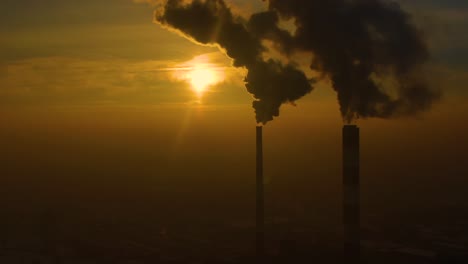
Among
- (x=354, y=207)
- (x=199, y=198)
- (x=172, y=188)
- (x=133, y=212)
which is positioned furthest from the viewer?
(x=172, y=188)

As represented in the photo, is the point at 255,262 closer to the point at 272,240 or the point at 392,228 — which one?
the point at 272,240

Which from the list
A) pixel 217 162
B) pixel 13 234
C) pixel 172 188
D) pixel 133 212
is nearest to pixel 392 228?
pixel 133 212

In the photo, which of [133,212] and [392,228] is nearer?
[392,228]

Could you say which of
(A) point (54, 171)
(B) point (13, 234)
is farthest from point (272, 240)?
(A) point (54, 171)

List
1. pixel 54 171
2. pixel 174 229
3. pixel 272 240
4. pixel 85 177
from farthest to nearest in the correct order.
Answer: pixel 54 171, pixel 85 177, pixel 174 229, pixel 272 240

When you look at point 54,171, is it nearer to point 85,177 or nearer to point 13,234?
point 85,177

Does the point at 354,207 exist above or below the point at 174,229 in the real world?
above
